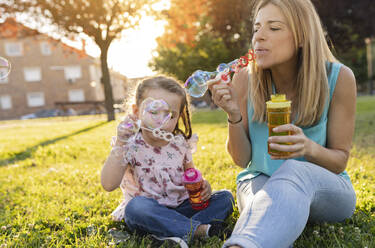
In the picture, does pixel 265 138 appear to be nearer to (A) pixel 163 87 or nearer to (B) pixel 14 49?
(A) pixel 163 87

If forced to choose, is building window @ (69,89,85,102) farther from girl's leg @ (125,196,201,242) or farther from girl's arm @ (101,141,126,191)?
girl's leg @ (125,196,201,242)

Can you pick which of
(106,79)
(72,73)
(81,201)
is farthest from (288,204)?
(72,73)

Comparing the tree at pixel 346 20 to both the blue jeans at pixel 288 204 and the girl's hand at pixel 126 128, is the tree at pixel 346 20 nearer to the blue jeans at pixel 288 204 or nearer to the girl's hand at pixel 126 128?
the blue jeans at pixel 288 204

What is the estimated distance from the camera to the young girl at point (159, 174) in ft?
6.61

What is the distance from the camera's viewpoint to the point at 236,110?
6.45 ft

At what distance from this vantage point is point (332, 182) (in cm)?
167

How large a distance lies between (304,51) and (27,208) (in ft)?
7.81

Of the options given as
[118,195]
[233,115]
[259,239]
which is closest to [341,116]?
[233,115]

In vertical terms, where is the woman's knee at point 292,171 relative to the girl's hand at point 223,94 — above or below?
below

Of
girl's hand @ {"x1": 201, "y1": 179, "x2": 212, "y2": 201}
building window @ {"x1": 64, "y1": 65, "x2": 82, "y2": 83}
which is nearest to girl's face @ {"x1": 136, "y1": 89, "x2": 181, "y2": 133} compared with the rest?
girl's hand @ {"x1": 201, "y1": 179, "x2": 212, "y2": 201}

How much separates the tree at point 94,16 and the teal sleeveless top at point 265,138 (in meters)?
10.8

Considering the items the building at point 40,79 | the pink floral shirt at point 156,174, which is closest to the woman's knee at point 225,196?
the pink floral shirt at point 156,174

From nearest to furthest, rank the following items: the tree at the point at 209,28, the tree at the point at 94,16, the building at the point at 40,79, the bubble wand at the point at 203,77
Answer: the bubble wand at the point at 203,77
the tree at the point at 94,16
the tree at the point at 209,28
the building at the point at 40,79

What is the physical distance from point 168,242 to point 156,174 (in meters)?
0.47
